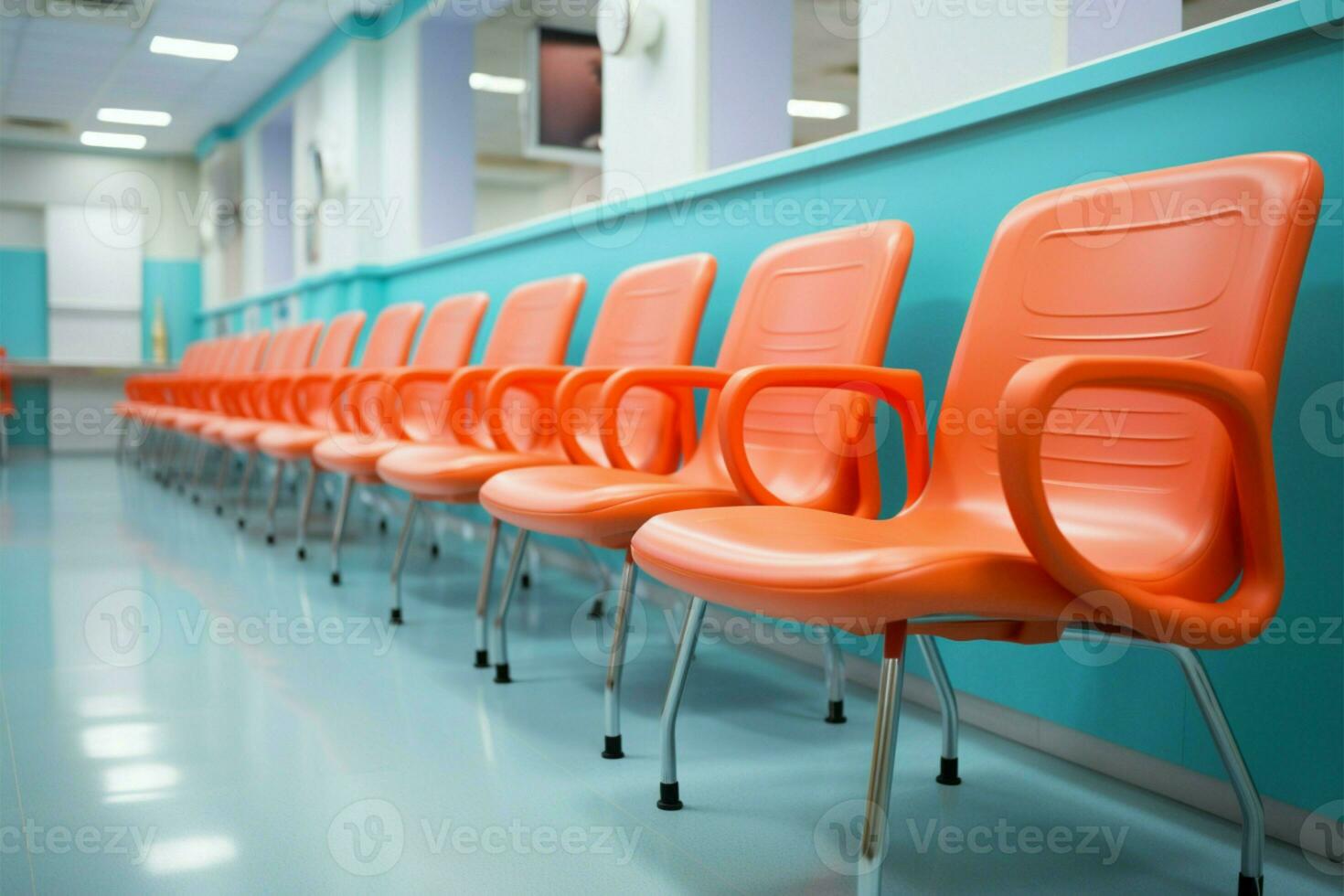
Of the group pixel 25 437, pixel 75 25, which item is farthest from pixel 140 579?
Answer: pixel 25 437

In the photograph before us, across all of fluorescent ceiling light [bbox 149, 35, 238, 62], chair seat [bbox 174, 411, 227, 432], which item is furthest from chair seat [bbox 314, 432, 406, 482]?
fluorescent ceiling light [bbox 149, 35, 238, 62]

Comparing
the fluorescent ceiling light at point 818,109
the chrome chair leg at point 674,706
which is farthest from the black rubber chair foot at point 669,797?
the fluorescent ceiling light at point 818,109

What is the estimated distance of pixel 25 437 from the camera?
992cm

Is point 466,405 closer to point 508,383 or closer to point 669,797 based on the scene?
point 508,383

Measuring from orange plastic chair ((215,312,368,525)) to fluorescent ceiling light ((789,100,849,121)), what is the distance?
22.9 ft

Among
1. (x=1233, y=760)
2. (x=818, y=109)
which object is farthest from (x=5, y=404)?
(x=1233, y=760)

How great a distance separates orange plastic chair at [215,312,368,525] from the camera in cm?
422

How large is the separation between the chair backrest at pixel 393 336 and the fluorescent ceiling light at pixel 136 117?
6342mm

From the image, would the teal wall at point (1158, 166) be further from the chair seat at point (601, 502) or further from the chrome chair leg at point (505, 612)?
the chrome chair leg at point (505, 612)

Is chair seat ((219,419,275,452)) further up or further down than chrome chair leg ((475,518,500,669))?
further up

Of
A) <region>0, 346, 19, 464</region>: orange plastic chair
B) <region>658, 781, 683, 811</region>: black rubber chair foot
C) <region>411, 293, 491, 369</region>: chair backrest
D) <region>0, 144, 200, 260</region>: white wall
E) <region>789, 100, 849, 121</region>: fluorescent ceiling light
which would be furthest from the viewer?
<region>789, 100, 849, 121</region>: fluorescent ceiling light

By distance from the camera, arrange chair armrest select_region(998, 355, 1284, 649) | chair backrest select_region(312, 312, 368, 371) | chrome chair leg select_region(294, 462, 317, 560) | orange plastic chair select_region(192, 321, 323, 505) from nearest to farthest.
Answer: chair armrest select_region(998, 355, 1284, 649) → chrome chair leg select_region(294, 462, 317, 560) → chair backrest select_region(312, 312, 368, 371) → orange plastic chair select_region(192, 321, 323, 505)

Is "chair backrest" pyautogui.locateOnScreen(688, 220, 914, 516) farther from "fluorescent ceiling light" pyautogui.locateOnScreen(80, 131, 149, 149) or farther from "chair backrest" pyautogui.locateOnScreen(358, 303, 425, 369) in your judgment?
"fluorescent ceiling light" pyautogui.locateOnScreen(80, 131, 149, 149)

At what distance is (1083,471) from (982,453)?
0.52 ft
